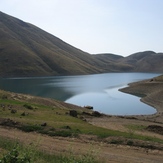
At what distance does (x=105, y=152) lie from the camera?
72.9 feet

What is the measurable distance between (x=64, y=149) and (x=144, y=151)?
23.7ft

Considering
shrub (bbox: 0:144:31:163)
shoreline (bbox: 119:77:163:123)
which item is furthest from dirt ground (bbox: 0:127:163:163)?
shoreline (bbox: 119:77:163:123)

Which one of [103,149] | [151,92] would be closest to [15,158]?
[103,149]

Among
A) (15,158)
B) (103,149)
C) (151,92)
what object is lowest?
(103,149)

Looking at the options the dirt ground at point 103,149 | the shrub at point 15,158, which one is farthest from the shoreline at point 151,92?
the shrub at point 15,158

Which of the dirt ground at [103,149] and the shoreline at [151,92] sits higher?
the shoreline at [151,92]

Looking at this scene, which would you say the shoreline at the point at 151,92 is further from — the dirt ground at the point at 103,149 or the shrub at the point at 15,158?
the shrub at the point at 15,158

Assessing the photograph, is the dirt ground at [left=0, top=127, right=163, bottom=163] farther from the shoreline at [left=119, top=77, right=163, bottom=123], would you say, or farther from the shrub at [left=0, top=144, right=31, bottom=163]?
the shoreline at [left=119, top=77, right=163, bottom=123]

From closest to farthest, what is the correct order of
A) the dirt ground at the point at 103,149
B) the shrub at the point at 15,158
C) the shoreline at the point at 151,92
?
the shrub at the point at 15,158
the dirt ground at the point at 103,149
the shoreline at the point at 151,92

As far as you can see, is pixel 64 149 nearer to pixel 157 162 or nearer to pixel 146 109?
pixel 157 162

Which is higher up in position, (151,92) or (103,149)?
(151,92)

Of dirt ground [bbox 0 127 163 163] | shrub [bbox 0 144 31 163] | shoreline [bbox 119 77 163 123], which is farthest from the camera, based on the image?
shoreline [bbox 119 77 163 123]

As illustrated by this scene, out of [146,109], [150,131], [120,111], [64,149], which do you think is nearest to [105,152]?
[64,149]

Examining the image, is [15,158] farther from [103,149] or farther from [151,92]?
[151,92]
